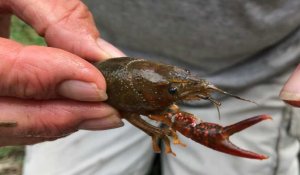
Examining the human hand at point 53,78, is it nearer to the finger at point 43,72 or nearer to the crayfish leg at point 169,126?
the finger at point 43,72

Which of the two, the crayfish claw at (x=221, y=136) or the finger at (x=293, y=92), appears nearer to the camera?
the crayfish claw at (x=221, y=136)

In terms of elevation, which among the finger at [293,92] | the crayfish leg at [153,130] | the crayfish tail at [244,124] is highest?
the finger at [293,92]

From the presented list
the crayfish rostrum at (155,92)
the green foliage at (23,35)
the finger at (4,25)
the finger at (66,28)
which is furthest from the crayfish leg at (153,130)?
the green foliage at (23,35)

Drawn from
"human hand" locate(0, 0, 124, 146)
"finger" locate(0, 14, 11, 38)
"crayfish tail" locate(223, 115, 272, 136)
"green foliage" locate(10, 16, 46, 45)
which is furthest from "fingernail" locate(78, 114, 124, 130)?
"green foliage" locate(10, 16, 46, 45)

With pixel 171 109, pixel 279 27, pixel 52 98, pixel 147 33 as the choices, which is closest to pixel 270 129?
pixel 279 27

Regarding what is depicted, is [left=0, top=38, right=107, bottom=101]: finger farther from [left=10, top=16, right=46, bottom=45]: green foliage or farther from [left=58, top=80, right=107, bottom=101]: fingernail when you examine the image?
[left=10, top=16, right=46, bottom=45]: green foliage

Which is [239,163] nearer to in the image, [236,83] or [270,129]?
[270,129]

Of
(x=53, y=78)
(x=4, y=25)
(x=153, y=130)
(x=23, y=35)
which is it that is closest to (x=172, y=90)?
(x=153, y=130)
